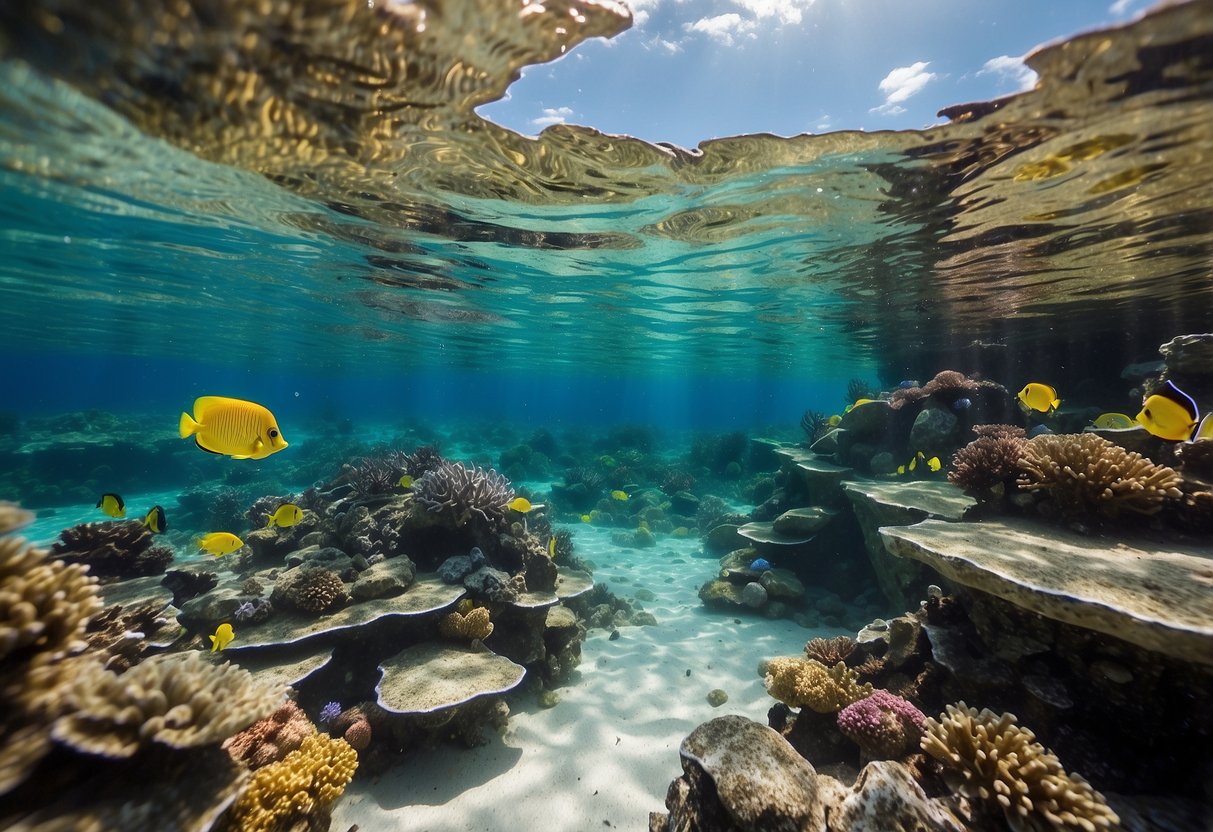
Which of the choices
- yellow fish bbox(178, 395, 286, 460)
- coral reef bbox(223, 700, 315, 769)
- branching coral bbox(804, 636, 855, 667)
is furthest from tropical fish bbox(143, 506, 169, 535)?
branching coral bbox(804, 636, 855, 667)

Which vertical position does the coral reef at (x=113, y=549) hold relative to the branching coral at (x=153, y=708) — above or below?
below

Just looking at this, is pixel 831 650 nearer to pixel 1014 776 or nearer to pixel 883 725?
pixel 883 725

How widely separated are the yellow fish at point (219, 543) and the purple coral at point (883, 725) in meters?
7.35

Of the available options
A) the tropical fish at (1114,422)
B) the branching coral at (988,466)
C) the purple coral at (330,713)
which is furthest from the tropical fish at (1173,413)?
the purple coral at (330,713)

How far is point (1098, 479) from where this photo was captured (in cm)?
501

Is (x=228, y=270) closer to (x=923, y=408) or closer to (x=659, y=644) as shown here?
(x=659, y=644)

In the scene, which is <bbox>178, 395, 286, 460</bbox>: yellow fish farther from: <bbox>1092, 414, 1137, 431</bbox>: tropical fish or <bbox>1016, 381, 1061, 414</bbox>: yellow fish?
<bbox>1092, 414, 1137, 431</bbox>: tropical fish

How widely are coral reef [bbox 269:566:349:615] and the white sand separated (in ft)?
7.11

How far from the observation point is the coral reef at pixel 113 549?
274 inches

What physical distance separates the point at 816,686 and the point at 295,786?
182 inches

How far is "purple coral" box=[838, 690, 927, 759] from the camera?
3.98m

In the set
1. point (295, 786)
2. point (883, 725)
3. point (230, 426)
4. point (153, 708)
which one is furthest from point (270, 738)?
point (883, 725)

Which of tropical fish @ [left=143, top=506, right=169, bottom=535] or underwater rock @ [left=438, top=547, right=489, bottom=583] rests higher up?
tropical fish @ [left=143, top=506, right=169, bottom=535]

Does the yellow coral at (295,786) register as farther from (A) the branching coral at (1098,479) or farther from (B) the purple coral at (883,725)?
(A) the branching coral at (1098,479)
